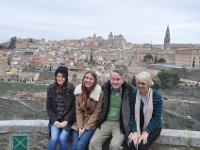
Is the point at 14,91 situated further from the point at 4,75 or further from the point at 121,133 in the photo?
the point at 121,133

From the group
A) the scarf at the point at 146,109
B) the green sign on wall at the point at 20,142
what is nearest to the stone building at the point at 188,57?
the green sign on wall at the point at 20,142

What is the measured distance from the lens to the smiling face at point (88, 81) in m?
3.64

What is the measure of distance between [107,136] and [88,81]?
0.50 m

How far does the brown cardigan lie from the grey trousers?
93mm

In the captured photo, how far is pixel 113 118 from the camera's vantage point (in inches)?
141

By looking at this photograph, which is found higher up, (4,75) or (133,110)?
(133,110)

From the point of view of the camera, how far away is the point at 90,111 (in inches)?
143

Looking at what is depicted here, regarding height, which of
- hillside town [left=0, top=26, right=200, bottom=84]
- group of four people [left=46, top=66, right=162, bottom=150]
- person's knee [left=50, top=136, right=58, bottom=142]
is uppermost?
group of four people [left=46, top=66, right=162, bottom=150]

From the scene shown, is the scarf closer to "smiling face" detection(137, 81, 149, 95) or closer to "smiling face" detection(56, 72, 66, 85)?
"smiling face" detection(137, 81, 149, 95)

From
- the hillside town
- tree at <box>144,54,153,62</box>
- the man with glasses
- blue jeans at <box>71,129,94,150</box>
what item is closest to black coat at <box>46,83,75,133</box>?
blue jeans at <box>71,129,94,150</box>

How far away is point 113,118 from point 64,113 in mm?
456

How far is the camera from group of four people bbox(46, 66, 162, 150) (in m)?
3.42

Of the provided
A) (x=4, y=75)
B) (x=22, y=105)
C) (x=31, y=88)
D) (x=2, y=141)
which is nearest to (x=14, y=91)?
(x=31, y=88)

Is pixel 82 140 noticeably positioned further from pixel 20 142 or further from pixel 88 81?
pixel 20 142
